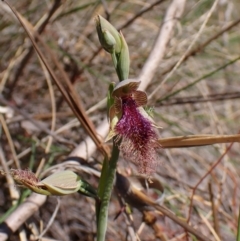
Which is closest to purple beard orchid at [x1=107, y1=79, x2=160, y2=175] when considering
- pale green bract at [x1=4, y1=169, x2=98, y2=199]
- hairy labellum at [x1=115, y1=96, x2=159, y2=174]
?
hairy labellum at [x1=115, y1=96, x2=159, y2=174]

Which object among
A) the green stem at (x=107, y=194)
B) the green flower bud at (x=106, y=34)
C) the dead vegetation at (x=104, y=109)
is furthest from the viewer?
the dead vegetation at (x=104, y=109)

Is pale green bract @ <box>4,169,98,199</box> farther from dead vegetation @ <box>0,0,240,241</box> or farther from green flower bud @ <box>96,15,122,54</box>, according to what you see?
dead vegetation @ <box>0,0,240,241</box>

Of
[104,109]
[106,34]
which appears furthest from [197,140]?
[104,109]

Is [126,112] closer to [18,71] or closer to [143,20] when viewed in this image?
[18,71]

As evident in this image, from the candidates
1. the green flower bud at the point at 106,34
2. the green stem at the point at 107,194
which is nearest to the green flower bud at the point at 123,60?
the green flower bud at the point at 106,34

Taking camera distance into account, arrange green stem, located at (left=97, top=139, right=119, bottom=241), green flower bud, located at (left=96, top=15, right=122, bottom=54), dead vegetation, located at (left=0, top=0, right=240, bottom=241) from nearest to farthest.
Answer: green flower bud, located at (left=96, top=15, right=122, bottom=54) < green stem, located at (left=97, top=139, right=119, bottom=241) < dead vegetation, located at (left=0, top=0, right=240, bottom=241)

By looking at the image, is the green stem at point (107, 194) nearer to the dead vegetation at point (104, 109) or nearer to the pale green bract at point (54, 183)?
the pale green bract at point (54, 183)

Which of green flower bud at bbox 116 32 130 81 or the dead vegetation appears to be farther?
the dead vegetation

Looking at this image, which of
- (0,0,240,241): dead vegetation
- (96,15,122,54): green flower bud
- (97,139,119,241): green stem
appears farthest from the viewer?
(0,0,240,241): dead vegetation
